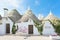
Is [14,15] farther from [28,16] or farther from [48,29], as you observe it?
[48,29]

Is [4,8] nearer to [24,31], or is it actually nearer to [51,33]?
[24,31]

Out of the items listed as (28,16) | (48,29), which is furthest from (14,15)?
(48,29)

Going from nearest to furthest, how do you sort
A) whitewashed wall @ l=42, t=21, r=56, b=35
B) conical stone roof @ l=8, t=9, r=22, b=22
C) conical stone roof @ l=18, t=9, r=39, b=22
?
1. whitewashed wall @ l=42, t=21, r=56, b=35
2. conical stone roof @ l=18, t=9, r=39, b=22
3. conical stone roof @ l=8, t=9, r=22, b=22

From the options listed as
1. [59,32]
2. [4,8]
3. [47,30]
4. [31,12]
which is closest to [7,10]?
[4,8]

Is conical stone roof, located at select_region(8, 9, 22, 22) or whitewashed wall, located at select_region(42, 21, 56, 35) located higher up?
conical stone roof, located at select_region(8, 9, 22, 22)

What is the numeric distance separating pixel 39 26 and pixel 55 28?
275 centimetres

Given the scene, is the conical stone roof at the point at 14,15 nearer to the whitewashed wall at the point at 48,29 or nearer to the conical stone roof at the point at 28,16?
the conical stone roof at the point at 28,16

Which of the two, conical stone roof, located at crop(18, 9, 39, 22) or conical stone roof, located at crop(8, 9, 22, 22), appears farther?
conical stone roof, located at crop(8, 9, 22, 22)

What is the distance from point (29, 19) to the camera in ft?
89.1

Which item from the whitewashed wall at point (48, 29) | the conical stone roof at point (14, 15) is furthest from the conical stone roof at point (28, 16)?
the whitewashed wall at point (48, 29)

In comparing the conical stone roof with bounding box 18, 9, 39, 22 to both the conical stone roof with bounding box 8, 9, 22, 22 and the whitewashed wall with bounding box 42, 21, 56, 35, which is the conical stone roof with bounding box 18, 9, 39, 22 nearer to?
the conical stone roof with bounding box 8, 9, 22, 22

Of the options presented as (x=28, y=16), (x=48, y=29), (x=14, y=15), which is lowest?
(x=48, y=29)

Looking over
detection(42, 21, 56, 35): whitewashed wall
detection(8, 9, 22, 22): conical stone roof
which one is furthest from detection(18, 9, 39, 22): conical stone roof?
detection(42, 21, 56, 35): whitewashed wall

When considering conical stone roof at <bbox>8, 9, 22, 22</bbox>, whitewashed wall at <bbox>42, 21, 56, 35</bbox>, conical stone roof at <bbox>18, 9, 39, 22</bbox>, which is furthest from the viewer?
conical stone roof at <bbox>8, 9, 22, 22</bbox>
